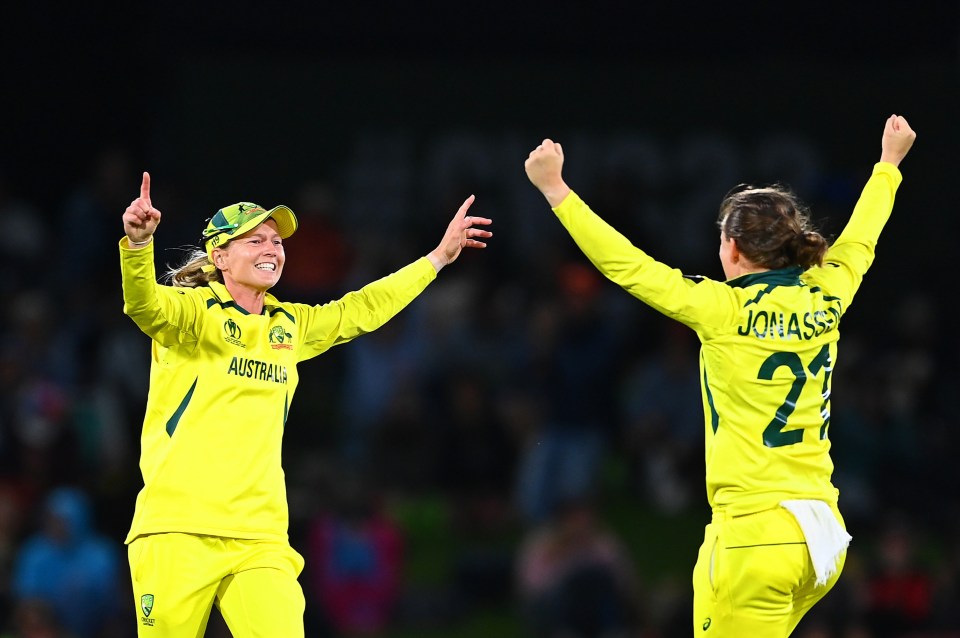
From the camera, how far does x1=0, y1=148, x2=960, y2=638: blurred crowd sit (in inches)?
441

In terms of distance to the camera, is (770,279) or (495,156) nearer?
(770,279)

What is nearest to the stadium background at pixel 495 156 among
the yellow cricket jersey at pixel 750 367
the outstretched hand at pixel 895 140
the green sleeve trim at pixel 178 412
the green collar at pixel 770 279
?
the outstretched hand at pixel 895 140

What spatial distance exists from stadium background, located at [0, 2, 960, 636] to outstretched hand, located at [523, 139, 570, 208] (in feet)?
25.8

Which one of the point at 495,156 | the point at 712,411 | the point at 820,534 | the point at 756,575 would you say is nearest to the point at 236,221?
the point at 712,411

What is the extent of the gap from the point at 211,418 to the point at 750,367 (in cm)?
193

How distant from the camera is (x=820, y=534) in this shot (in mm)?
5133

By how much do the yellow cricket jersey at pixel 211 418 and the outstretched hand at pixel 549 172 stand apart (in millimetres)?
1201

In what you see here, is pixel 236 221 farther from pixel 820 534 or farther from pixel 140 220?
pixel 820 534

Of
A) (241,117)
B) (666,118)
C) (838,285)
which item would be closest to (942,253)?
(666,118)

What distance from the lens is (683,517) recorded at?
1313 centimetres

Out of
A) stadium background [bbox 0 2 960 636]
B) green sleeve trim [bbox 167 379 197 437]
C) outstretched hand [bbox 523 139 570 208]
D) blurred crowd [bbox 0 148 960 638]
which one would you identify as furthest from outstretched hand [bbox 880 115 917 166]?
stadium background [bbox 0 2 960 636]

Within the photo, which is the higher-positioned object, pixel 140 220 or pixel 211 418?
pixel 140 220

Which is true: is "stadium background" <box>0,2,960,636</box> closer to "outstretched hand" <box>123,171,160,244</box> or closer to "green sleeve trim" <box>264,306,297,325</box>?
"green sleeve trim" <box>264,306,297,325</box>

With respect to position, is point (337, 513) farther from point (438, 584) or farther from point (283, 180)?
point (283, 180)
